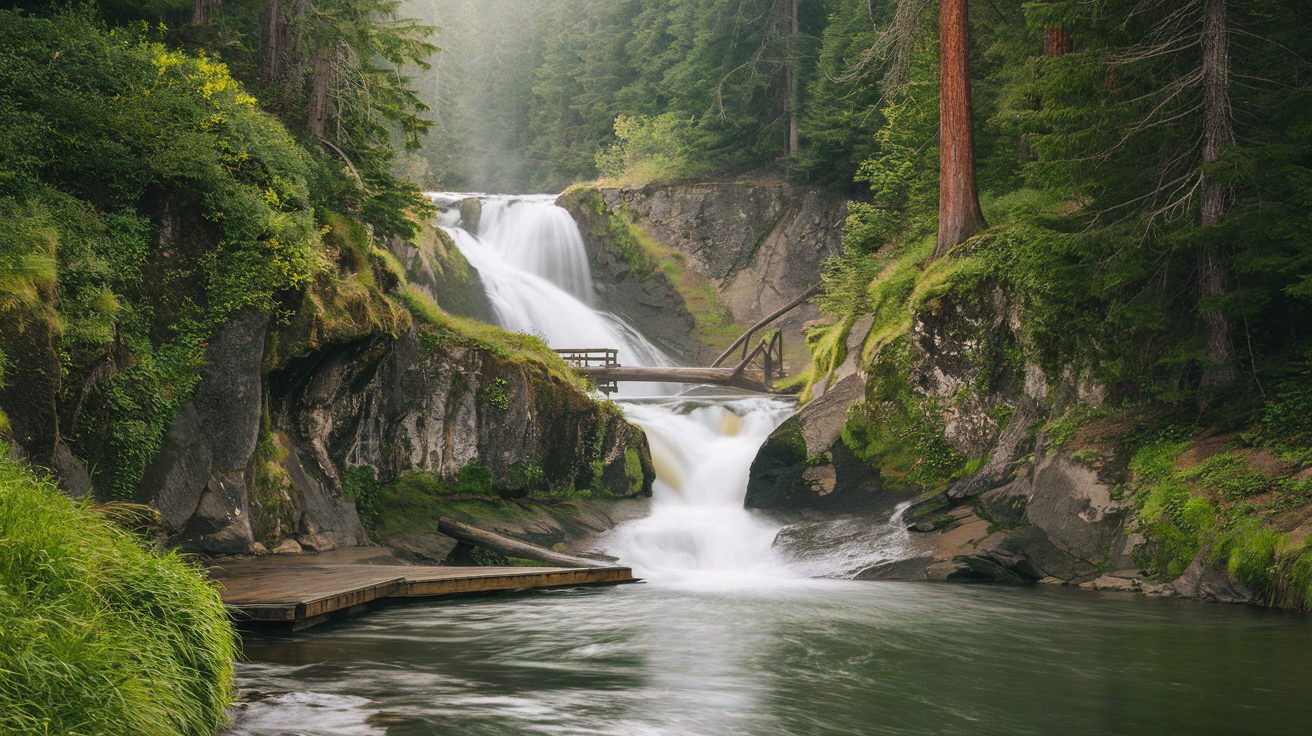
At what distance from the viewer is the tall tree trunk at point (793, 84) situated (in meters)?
38.8

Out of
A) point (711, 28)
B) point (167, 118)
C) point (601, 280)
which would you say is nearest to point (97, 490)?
point (167, 118)

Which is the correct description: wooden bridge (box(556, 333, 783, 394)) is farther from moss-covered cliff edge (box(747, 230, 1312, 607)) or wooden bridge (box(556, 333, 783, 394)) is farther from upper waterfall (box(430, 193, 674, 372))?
moss-covered cliff edge (box(747, 230, 1312, 607))

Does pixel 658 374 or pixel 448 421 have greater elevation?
pixel 658 374

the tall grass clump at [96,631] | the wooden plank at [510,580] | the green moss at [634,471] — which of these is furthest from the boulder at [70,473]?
the green moss at [634,471]

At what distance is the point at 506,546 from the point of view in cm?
1374

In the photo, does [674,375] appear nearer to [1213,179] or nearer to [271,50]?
[271,50]

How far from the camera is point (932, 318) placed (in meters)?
16.9

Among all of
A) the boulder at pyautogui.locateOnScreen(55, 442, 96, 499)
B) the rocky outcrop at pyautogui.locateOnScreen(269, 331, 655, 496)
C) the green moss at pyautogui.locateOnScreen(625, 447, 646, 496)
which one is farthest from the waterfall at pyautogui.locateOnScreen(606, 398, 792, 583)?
the boulder at pyautogui.locateOnScreen(55, 442, 96, 499)

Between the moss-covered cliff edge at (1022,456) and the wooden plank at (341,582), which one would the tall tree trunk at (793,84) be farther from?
the wooden plank at (341,582)

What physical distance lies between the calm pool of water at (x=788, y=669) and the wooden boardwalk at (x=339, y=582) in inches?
9.8

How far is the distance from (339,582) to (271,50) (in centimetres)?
1027

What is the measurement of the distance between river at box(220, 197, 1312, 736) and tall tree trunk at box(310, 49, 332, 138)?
821cm

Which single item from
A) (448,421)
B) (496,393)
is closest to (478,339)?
(496,393)

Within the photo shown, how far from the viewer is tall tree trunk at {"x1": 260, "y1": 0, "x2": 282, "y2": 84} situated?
15.1 m
